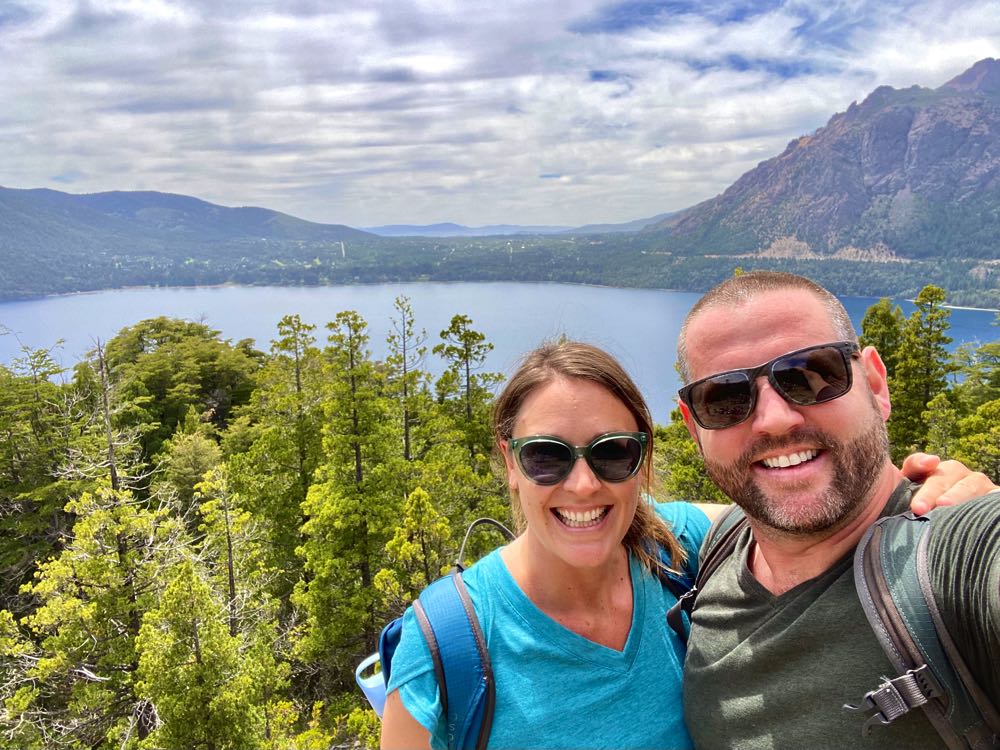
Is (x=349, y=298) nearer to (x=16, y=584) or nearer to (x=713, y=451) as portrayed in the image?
(x=16, y=584)

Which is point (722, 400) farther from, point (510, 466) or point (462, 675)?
point (462, 675)

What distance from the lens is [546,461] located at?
2242mm

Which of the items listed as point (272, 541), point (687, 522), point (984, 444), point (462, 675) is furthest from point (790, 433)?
point (272, 541)

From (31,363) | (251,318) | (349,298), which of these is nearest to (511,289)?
(349,298)

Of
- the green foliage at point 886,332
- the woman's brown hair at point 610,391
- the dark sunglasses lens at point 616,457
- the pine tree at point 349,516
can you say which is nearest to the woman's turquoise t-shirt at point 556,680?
the woman's brown hair at point 610,391

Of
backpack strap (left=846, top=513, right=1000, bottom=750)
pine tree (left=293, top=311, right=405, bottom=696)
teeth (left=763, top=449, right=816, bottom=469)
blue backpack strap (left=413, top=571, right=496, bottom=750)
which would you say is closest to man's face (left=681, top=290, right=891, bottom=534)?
teeth (left=763, top=449, right=816, bottom=469)

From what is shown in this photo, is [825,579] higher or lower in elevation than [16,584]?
higher

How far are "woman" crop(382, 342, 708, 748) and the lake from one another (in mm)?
62588

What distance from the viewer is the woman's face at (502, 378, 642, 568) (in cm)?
217

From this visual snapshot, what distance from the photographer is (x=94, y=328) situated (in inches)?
5172

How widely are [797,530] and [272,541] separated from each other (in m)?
17.8

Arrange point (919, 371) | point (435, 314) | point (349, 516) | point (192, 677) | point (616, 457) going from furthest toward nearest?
point (435, 314) < point (919, 371) < point (349, 516) < point (192, 677) < point (616, 457)

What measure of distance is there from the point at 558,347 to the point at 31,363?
31374 mm

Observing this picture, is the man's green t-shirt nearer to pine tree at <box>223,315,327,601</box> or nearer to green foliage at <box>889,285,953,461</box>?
pine tree at <box>223,315,327,601</box>
